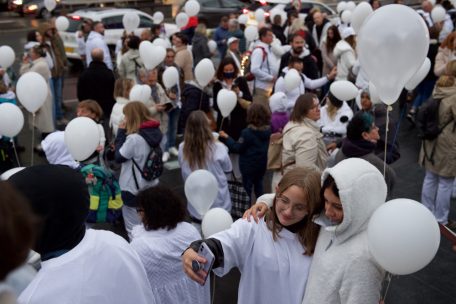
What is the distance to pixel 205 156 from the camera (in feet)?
15.5

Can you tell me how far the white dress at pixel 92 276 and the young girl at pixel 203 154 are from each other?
2.79 metres

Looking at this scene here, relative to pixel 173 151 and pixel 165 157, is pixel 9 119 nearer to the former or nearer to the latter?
pixel 165 157

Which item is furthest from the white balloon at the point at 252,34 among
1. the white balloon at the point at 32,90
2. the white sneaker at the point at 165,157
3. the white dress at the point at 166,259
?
the white dress at the point at 166,259

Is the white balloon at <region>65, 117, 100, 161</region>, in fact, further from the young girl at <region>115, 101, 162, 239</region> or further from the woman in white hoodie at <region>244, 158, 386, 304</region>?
the woman in white hoodie at <region>244, 158, 386, 304</region>

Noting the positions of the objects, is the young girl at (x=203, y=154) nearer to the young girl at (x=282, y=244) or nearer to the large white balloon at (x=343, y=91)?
the large white balloon at (x=343, y=91)

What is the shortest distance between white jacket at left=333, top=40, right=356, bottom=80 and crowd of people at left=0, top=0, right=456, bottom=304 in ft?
0.07

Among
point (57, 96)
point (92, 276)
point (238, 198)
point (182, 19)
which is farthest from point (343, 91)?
point (182, 19)

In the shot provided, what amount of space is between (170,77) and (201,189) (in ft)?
9.76

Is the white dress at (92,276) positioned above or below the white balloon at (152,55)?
above

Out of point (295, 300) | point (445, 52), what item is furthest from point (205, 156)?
point (445, 52)

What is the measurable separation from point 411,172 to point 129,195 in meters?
3.89

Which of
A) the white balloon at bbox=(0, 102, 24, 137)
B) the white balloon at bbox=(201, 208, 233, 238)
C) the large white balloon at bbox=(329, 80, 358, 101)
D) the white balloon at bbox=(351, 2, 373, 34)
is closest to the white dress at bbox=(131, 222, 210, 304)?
the white balloon at bbox=(201, 208, 233, 238)

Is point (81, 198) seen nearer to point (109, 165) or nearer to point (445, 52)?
point (109, 165)

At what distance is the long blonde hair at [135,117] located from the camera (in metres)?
4.80
